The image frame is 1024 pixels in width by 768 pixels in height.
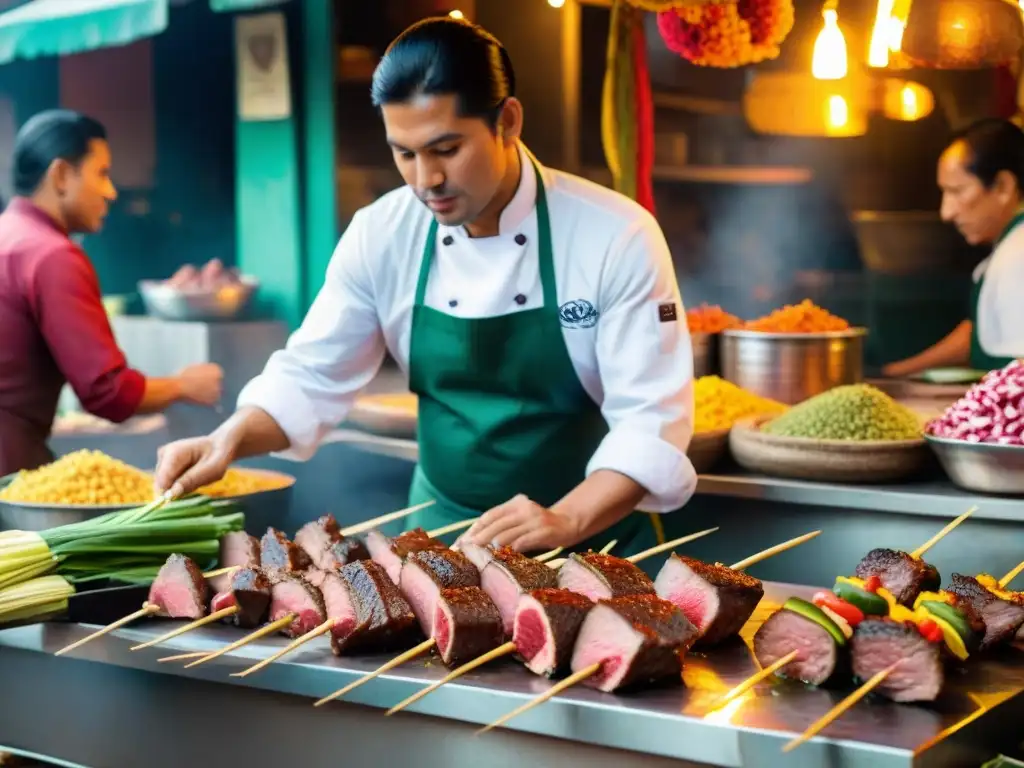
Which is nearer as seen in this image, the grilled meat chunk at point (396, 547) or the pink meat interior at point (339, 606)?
the pink meat interior at point (339, 606)

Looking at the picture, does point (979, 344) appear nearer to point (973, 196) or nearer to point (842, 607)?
point (973, 196)

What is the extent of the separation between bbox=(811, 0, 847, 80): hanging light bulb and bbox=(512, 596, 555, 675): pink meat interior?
2.07 m

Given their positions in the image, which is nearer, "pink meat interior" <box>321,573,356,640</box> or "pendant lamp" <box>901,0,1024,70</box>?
"pink meat interior" <box>321,573,356,640</box>

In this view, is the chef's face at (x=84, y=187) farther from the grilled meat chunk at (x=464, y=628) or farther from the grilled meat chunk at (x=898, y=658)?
the grilled meat chunk at (x=898, y=658)

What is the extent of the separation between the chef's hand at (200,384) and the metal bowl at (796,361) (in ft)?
5.84

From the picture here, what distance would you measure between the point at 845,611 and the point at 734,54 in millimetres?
2092

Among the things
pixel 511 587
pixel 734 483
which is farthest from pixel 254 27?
pixel 511 587

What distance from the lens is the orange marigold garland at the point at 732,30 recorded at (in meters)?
3.66

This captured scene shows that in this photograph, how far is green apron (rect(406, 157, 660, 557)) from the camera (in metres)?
3.22

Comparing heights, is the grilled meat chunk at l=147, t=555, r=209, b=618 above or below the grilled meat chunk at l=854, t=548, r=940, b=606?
below

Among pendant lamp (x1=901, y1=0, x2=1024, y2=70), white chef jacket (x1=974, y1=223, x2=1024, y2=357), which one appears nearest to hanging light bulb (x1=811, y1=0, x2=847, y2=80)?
pendant lamp (x1=901, y1=0, x2=1024, y2=70)

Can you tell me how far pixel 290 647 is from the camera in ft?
7.10

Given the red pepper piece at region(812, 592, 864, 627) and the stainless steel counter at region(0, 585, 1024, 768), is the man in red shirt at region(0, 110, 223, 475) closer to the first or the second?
the stainless steel counter at region(0, 585, 1024, 768)

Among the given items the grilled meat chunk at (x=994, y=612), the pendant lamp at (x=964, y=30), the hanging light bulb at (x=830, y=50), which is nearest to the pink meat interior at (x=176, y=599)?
the grilled meat chunk at (x=994, y=612)
